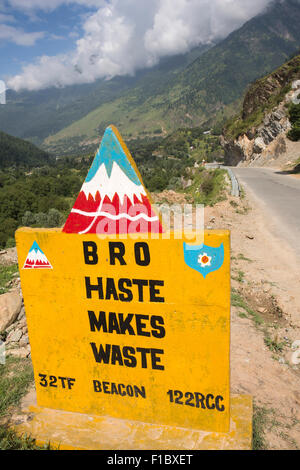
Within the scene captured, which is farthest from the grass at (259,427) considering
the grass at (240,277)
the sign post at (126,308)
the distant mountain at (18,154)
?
the distant mountain at (18,154)

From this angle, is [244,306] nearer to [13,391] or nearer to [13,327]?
[13,391]

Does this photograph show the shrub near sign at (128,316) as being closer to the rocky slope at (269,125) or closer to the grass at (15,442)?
the grass at (15,442)

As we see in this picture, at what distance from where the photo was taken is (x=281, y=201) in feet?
48.3

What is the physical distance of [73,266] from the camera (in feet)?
10.2

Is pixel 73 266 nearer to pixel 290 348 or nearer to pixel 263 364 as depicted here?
pixel 263 364

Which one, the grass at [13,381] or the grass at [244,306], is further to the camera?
the grass at [244,306]

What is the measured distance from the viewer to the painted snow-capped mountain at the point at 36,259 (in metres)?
3.16

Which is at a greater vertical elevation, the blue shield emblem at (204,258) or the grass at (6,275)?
the blue shield emblem at (204,258)

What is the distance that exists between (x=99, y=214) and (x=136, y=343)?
1.34 meters

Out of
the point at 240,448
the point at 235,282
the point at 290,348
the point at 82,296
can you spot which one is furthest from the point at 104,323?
the point at 235,282

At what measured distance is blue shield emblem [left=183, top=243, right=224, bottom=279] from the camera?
2664mm

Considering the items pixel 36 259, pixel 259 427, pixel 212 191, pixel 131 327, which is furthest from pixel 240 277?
pixel 212 191

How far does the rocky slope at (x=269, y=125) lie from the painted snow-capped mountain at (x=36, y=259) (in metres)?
28.6

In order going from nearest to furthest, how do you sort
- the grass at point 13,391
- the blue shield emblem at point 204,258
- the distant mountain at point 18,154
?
the blue shield emblem at point 204,258
the grass at point 13,391
the distant mountain at point 18,154
